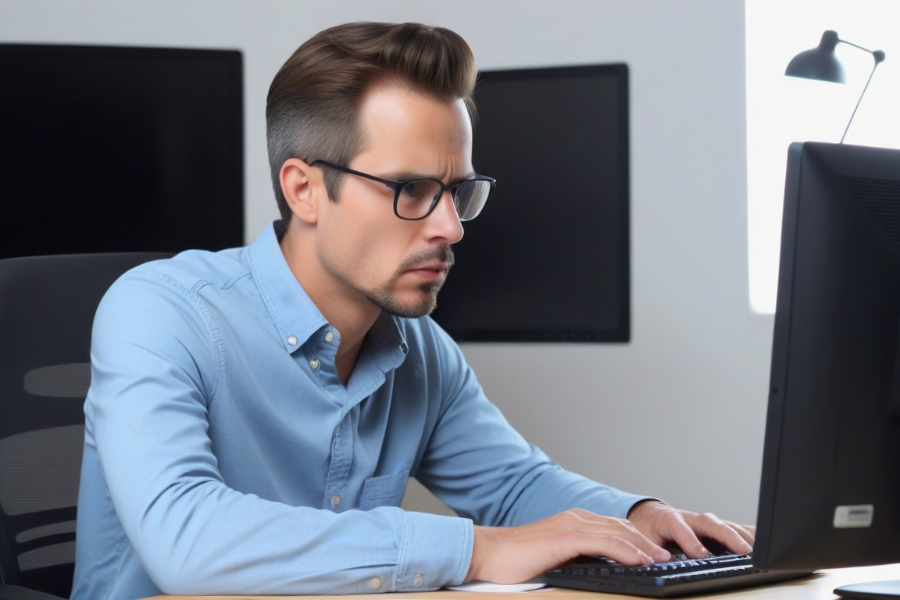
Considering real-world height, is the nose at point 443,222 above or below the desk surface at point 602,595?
above

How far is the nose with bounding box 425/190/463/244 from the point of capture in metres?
1.16

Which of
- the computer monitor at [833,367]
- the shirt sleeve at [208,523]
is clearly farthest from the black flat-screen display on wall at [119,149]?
the computer monitor at [833,367]

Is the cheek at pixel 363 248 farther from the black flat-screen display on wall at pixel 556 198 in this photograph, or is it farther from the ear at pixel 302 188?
the black flat-screen display on wall at pixel 556 198

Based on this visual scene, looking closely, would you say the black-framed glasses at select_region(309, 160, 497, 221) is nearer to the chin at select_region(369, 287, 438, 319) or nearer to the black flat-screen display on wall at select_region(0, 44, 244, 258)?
the chin at select_region(369, 287, 438, 319)

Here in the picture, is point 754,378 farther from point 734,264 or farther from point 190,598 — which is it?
point 190,598

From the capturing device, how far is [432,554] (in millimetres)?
911

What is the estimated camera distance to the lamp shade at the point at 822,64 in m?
2.15

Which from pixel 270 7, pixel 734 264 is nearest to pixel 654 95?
pixel 734 264

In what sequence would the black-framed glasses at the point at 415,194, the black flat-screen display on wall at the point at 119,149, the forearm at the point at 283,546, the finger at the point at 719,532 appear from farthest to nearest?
the black flat-screen display on wall at the point at 119,149
the black-framed glasses at the point at 415,194
the finger at the point at 719,532
the forearm at the point at 283,546

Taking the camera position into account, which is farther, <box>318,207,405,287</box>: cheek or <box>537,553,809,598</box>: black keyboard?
<box>318,207,405,287</box>: cheek

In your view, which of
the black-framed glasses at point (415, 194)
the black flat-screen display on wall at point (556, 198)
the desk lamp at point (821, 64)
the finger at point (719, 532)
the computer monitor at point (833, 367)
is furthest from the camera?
the black flat-screen display on wall at point (556, 198)

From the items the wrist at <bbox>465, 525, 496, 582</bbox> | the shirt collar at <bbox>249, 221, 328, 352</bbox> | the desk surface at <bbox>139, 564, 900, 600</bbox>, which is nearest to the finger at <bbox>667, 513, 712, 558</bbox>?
the desk surface at <bbox>139, 564, 900, 600</bbox>

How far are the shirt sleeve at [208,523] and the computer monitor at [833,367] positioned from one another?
0.31 meters

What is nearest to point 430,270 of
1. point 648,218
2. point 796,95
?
point 648,218
